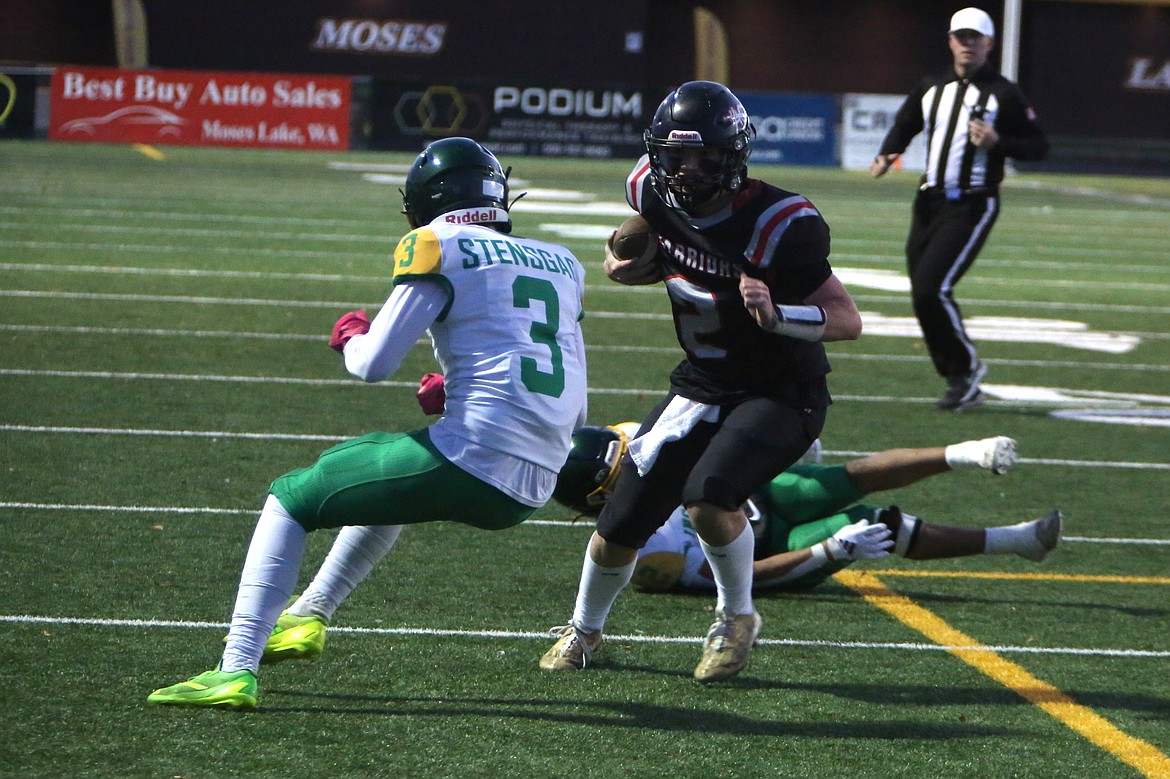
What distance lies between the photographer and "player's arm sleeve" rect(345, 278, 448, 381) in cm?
389

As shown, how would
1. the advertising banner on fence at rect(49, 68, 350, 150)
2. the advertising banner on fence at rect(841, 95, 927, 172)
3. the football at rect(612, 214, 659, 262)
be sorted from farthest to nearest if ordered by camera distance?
the advertising banner on fence at rect(841, 95, 927, 172) < the advertising banner on fence at rect(49, 68, 350, 150) < the football at rect(612, 214, 659, 262)

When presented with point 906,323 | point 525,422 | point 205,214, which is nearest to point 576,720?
point 525,422

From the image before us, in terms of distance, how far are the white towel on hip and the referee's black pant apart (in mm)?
4596

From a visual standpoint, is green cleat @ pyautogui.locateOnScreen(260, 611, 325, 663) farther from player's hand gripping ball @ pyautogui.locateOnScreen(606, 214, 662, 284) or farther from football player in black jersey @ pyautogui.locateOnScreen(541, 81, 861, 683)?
player's hand gripping ball @ pyautogui.locateOnScreen(606, 214, 662, 284)

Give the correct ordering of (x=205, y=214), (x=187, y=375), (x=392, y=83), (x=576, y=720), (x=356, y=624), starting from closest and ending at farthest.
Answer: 1. (x=576, y=720)
2. (x=356, y=624)
3. (x=187, y=375)
4. (x=205, y=214)
5. (x=392, y=83)

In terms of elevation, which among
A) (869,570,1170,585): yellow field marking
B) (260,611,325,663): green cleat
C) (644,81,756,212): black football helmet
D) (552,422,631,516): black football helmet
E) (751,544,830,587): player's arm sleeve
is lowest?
(869,570,1170,585): yellow field marking

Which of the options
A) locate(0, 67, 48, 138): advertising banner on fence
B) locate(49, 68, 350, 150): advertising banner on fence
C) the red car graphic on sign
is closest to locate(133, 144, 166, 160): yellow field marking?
locate(49, 68, 350, 150): advertising banner on fence

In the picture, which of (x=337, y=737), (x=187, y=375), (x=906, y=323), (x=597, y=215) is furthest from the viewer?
(x=597, y=215)

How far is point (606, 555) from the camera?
4.53m

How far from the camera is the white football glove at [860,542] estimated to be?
16.4 feet

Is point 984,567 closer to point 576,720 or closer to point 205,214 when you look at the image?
point 576,720

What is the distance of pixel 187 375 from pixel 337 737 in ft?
18.0

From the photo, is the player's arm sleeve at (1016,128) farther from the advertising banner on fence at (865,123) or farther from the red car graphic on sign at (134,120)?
the advertising banner on fence at (865,123)

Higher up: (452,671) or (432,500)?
(432,500)
